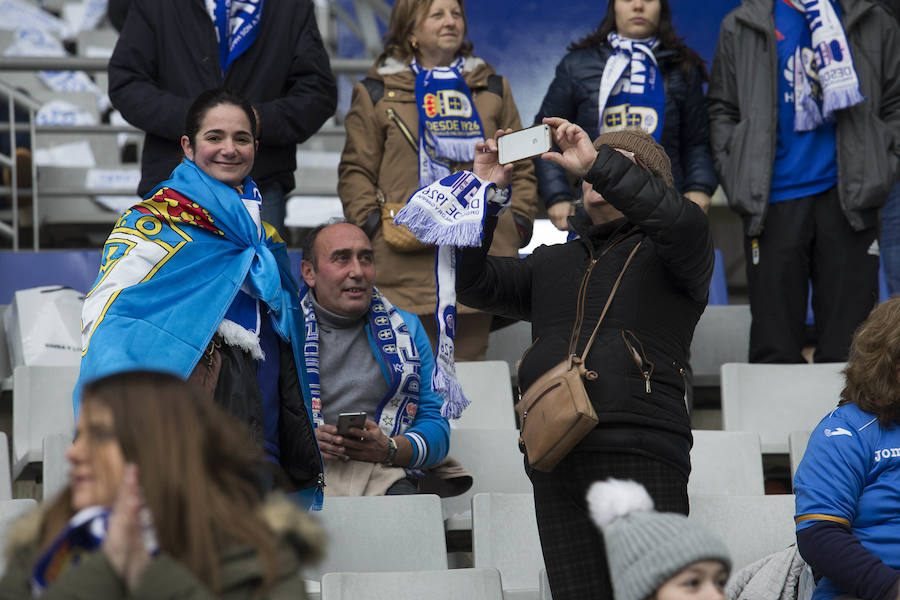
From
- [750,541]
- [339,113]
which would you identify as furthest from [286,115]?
[339,113]

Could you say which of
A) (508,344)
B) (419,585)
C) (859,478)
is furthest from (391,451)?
(508,344)

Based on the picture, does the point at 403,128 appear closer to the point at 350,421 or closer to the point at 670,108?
the point at 670,108

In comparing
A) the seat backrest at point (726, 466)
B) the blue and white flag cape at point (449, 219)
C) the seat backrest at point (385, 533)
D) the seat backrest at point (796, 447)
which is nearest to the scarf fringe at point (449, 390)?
the blue and white flag cape at point (449, 219)

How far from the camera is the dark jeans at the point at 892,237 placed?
4719 mm

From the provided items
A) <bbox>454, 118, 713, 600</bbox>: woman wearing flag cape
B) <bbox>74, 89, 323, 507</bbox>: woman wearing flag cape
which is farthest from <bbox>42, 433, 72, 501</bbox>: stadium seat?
<bbox>454, 118, 713, 600</bbox>: woman wearing flag cape

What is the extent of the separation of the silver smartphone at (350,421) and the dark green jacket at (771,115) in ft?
5.62

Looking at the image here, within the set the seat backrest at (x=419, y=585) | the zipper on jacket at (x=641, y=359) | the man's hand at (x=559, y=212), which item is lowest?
the seat backrest at (x=419, y=585)

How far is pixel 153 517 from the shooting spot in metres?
1.59

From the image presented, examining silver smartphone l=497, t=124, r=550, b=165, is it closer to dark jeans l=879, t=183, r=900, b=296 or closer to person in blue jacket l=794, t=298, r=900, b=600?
person in blue jacket l=794, t=298, r=900, b=600

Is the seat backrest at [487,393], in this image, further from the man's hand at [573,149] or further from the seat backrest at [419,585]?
the man's hand at [573,149]

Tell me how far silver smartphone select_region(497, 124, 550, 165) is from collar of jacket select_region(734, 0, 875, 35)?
2.09m

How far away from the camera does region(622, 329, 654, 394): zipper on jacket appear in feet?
8.11

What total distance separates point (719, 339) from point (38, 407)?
2.52m

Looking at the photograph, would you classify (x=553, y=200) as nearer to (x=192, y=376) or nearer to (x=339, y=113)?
(x=192, y=376)
